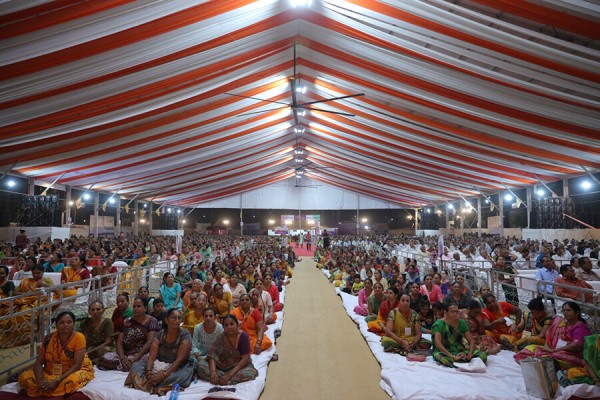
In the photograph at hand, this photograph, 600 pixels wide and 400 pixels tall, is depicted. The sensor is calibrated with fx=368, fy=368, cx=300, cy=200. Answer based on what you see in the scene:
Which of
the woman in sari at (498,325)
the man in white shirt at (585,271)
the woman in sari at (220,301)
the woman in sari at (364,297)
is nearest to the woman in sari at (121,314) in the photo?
the woman in sari at (220,301)

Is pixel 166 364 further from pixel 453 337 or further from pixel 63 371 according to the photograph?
pixel 453 337

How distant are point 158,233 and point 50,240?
14262 mm

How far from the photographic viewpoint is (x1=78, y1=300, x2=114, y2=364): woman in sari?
172 inches

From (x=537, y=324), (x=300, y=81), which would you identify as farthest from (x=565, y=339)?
(x=300, y=81)

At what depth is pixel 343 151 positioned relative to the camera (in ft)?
56.5

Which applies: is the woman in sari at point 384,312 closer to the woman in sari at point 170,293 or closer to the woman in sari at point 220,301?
the woman in sari at point 220,301

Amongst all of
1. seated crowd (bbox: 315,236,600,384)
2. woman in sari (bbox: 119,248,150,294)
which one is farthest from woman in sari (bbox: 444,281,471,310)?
woman in sari (bbox: 119,248,150,294)

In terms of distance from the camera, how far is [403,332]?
5.12m

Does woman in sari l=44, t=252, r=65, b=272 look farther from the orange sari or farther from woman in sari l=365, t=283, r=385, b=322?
woman in sari l=365, t=283, r=385, b=322

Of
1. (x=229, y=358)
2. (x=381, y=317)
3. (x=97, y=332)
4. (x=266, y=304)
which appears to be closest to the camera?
(x=229, y=358)

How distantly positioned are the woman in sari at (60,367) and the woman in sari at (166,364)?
489mm

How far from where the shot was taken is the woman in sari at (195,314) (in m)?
5.16

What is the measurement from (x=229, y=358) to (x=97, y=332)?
1.72 m

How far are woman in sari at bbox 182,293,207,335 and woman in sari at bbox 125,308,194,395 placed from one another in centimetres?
105
